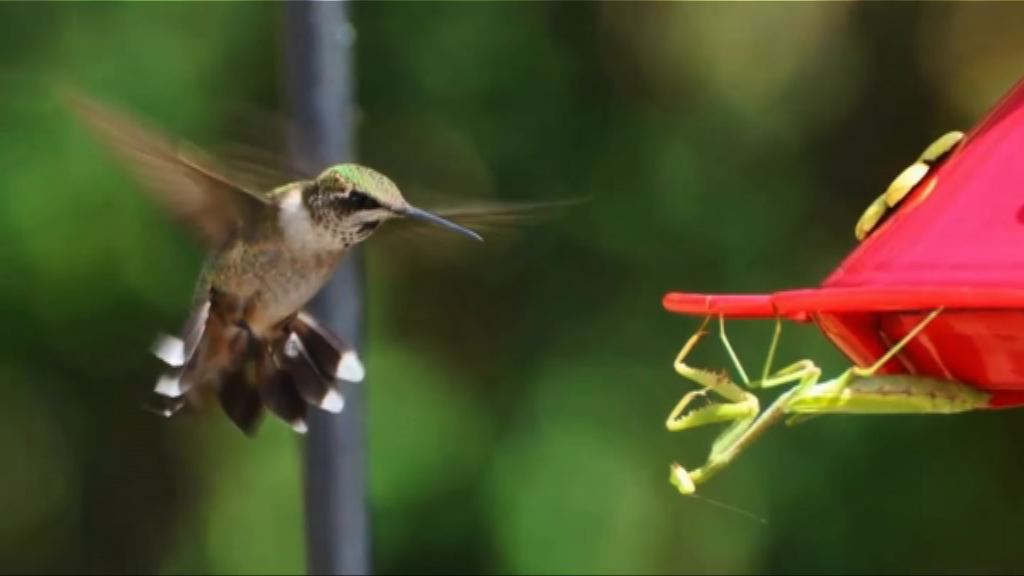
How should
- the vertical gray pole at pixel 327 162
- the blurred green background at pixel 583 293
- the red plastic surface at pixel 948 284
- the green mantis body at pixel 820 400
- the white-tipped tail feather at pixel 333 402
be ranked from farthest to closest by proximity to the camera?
the blurred green background at pixel 583 293
the white-tipped tail feather at pixel 333 402
the vertical gray pole at pixel 327 162
the green mantis body at pixel 820 400
the red plastic surface at pixel 948 284

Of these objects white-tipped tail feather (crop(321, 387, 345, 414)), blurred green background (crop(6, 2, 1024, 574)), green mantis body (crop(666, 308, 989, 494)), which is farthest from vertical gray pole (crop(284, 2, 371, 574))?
blurred green background (crop(6, 2, 1024, 574))

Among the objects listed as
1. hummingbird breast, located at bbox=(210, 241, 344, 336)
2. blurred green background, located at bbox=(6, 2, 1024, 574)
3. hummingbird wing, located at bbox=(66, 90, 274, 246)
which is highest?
blurred green background, located at bbox=(6, 2, 1024, 574)

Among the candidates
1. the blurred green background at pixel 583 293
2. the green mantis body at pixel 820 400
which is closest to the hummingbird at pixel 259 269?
the green mantis body at pixel 820 400

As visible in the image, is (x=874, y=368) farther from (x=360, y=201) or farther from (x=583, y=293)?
(x=583, y=293)

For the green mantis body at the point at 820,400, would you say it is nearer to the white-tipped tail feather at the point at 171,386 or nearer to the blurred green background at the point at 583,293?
the white-tipped tail feather at the point at 171,386

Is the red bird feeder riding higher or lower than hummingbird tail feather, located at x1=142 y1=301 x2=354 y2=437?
lower

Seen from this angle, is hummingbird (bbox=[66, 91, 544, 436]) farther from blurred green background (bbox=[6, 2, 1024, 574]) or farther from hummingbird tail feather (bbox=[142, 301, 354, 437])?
blurred green background (bbox=[6, 2, 1024, 574])

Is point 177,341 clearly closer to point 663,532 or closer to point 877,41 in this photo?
point 663,532

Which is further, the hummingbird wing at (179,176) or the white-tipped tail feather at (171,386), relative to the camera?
the white-tipped tail feather at (171,386)
